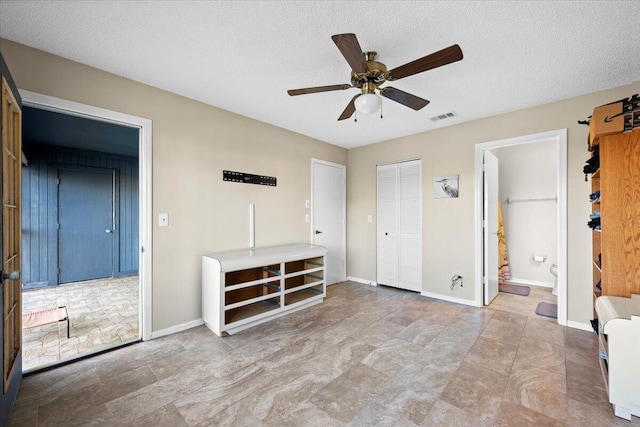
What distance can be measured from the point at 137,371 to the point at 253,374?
920mm

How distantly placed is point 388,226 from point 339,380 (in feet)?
9.45

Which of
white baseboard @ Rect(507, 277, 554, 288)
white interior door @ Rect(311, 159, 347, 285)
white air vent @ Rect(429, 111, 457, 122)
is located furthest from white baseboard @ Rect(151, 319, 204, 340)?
white baseboard @ Rect(507, 277, 554, 288)

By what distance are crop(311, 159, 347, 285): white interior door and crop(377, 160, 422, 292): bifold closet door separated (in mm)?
689

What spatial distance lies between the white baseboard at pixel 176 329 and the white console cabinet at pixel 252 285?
0.11 metres

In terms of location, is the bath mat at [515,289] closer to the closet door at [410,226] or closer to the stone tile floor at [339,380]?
the stone tile floor at [339,380]

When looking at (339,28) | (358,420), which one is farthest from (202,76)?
(358,420)

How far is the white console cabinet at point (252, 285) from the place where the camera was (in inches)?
106

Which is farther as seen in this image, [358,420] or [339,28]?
[339,28]

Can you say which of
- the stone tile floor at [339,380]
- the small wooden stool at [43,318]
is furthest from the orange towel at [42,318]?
the stone tile floor at [339,380]

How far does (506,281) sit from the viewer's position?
4852mm

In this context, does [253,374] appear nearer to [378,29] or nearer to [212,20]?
[212,20]

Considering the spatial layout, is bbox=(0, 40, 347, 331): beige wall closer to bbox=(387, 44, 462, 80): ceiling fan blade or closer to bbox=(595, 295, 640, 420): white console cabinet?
bbox=(387, 44, 462, 80): ceiling fan blade

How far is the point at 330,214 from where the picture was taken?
4.70 m

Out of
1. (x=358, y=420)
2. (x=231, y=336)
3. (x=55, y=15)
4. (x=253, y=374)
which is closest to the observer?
(x=358, y=420)
